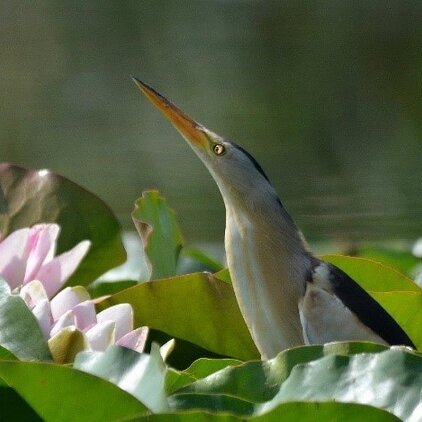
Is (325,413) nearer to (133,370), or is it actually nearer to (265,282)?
(133,370)

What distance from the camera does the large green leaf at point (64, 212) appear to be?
5.31 ft

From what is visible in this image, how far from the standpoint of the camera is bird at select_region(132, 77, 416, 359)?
159cm

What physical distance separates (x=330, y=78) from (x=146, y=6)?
1.34 m

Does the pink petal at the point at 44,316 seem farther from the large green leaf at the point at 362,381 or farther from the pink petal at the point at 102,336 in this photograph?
the large green leaf at the point at 362,381

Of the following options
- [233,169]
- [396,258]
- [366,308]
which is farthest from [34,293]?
[396,258]

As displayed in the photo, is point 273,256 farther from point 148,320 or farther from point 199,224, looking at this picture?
point 199,224

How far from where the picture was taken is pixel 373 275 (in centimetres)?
162

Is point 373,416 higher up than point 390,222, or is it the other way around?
point 373,416

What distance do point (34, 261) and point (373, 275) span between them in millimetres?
524

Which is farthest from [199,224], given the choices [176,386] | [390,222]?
[176,386]

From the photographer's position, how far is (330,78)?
6258 millimetres

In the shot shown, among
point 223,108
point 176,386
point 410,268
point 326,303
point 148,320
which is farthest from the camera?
point 223,108

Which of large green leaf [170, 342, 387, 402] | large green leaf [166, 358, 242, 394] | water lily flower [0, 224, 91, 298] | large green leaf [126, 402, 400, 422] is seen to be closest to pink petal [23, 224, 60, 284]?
water lily flower [0, 224, 91, 298]

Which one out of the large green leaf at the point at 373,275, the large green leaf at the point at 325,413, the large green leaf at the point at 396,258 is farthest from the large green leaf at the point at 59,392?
the large green leaf at the point at 396,258
